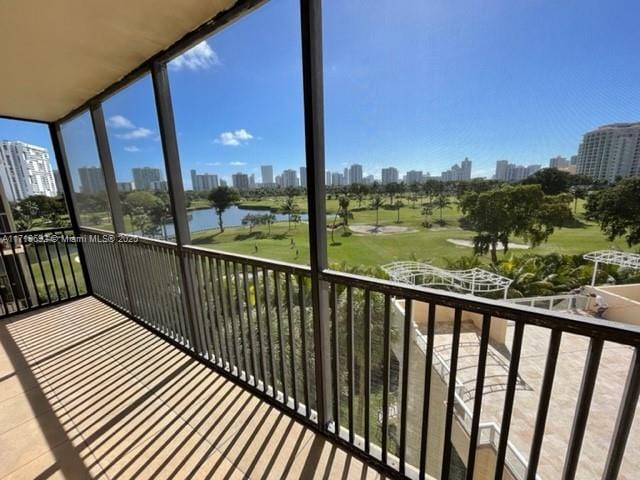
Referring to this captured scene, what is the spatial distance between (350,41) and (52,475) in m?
2.66

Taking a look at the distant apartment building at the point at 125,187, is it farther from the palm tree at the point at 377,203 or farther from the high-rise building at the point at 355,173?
the palm tree at the point at 377,203

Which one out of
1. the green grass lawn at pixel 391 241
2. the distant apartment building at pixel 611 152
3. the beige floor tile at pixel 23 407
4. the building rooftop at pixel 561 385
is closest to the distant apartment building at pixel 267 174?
the green grass lawn at pixel 391 241

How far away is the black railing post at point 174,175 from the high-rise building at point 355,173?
1388 millimetres

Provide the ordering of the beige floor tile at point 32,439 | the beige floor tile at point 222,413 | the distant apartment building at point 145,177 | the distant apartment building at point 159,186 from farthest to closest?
the distant apartment building at point 145,177
the distant apartment building at point 159,186
the beige floor tile at point 222,413
the beige floor tile at point 32,439

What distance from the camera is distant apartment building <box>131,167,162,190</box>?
2.52m

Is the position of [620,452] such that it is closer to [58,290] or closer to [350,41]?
[350,41]

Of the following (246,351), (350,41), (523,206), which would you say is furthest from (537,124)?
(246,351)

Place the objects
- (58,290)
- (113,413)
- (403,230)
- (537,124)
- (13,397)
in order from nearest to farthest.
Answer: (537,124), (403,230), (113,413), (13,397), (58,290)

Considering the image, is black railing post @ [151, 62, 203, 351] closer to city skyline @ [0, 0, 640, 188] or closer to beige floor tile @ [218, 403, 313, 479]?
city skyline @ [0, 0, 640, 188]

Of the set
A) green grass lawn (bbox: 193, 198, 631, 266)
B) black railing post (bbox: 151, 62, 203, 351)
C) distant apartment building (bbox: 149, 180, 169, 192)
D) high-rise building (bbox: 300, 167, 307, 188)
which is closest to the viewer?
green grass lawn (bbox: 193, 198, 631, 266)

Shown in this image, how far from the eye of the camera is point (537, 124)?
947 mm

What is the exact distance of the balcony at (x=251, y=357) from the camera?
107 cm

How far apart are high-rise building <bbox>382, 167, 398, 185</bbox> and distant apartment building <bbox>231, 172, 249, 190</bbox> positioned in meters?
1.06

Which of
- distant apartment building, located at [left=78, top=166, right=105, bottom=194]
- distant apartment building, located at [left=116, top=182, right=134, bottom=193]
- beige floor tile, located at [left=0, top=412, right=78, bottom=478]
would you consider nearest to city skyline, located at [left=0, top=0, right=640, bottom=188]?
distant apartment building, located at [left=116, top=182, right=134, bottom=193]
